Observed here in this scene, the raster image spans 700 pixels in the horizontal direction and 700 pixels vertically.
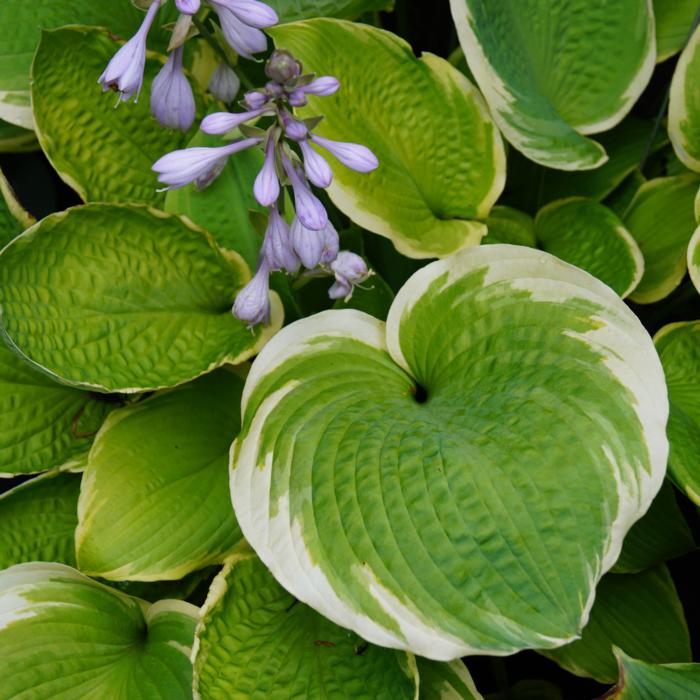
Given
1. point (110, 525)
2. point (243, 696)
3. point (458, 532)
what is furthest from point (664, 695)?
point (110, 525)

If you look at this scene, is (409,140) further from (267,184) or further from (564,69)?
(267,184)

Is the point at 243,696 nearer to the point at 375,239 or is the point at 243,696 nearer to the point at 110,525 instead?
the point at 110,525

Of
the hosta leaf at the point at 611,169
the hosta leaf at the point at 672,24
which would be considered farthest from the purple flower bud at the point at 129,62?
the hosta leaf at the point at 672,24

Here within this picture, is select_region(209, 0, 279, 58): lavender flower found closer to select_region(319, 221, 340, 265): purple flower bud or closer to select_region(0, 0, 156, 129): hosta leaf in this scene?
select_region(319, 221, 340, 265): purple flower bud

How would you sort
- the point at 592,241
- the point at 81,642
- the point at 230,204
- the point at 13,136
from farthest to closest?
1. the point at 13,136
2. the point at 592,241
3. the point at 230,204
4. the point at 81,642

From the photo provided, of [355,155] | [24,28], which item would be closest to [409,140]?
[355,155]
